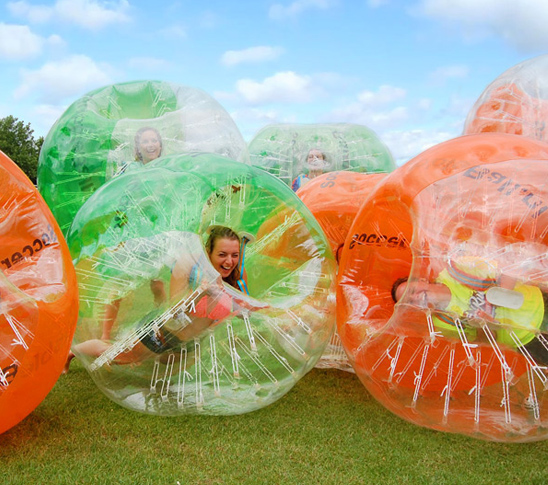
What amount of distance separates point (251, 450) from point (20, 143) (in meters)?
33.0

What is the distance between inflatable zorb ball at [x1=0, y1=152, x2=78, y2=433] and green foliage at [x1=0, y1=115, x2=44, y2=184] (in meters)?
28.8

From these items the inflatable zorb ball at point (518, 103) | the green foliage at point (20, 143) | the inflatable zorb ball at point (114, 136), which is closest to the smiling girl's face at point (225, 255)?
the inflatable zorb ball at point (114, 136)

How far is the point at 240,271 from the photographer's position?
3338 mm

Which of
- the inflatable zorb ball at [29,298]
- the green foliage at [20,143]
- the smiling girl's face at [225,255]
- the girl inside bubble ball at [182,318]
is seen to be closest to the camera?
the inflatable zorb ball at [29,298]

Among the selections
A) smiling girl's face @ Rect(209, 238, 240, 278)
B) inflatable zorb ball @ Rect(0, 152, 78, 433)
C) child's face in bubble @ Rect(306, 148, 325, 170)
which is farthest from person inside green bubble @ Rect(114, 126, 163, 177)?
child's face in bubble @ Rect(306, 148, 325, 170)

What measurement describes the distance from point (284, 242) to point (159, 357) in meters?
1.02

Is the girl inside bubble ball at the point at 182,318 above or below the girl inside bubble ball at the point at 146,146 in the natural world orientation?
below

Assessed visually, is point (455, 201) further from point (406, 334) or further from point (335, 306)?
point (335, 306)

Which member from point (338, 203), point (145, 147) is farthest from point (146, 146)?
point (338, 203)

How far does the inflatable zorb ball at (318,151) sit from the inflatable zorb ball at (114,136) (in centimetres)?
218

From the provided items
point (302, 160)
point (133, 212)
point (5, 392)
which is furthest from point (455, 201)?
point (302, 160)

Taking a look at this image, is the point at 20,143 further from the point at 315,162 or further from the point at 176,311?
the point at 176,311

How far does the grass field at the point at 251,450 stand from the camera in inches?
95.0

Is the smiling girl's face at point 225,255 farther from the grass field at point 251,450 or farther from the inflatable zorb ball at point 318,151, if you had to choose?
the inflatable zorb ball at point 318,151
